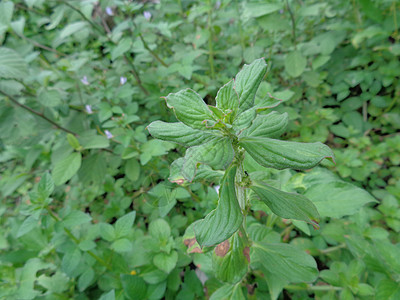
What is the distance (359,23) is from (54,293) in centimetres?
316

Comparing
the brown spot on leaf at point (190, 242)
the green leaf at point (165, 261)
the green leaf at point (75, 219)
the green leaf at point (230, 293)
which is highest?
the brown spot on leaf at point (190, 242)

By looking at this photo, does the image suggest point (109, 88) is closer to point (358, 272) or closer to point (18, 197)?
point (18, 197)

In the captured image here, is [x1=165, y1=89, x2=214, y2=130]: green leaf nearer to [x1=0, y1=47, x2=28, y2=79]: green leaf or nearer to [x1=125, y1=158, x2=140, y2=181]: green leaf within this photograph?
[x1=125, y1=158, x2=140, y2=181]: green leaf

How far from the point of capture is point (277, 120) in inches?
27.8

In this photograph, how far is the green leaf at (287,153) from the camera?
23.0 inches

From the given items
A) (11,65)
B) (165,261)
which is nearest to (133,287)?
(165,261)

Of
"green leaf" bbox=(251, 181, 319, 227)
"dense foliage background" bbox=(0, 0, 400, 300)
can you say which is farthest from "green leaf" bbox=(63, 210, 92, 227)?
"green leaf" bbox=(251, 181, 319, 227)

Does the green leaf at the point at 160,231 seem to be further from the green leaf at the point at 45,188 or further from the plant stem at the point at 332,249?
the plant stem at the point at 332,249

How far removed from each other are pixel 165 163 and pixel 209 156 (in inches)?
48.1

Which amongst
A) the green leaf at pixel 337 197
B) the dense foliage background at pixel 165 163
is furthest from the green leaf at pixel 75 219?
the green leaf at pixel 337 197

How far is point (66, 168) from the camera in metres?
1.56

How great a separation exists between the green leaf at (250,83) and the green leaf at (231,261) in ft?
1.61

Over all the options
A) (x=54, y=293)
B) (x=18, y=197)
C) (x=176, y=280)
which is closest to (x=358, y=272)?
(x=176, y=280)

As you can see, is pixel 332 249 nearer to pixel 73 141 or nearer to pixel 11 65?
pixel 73 141
